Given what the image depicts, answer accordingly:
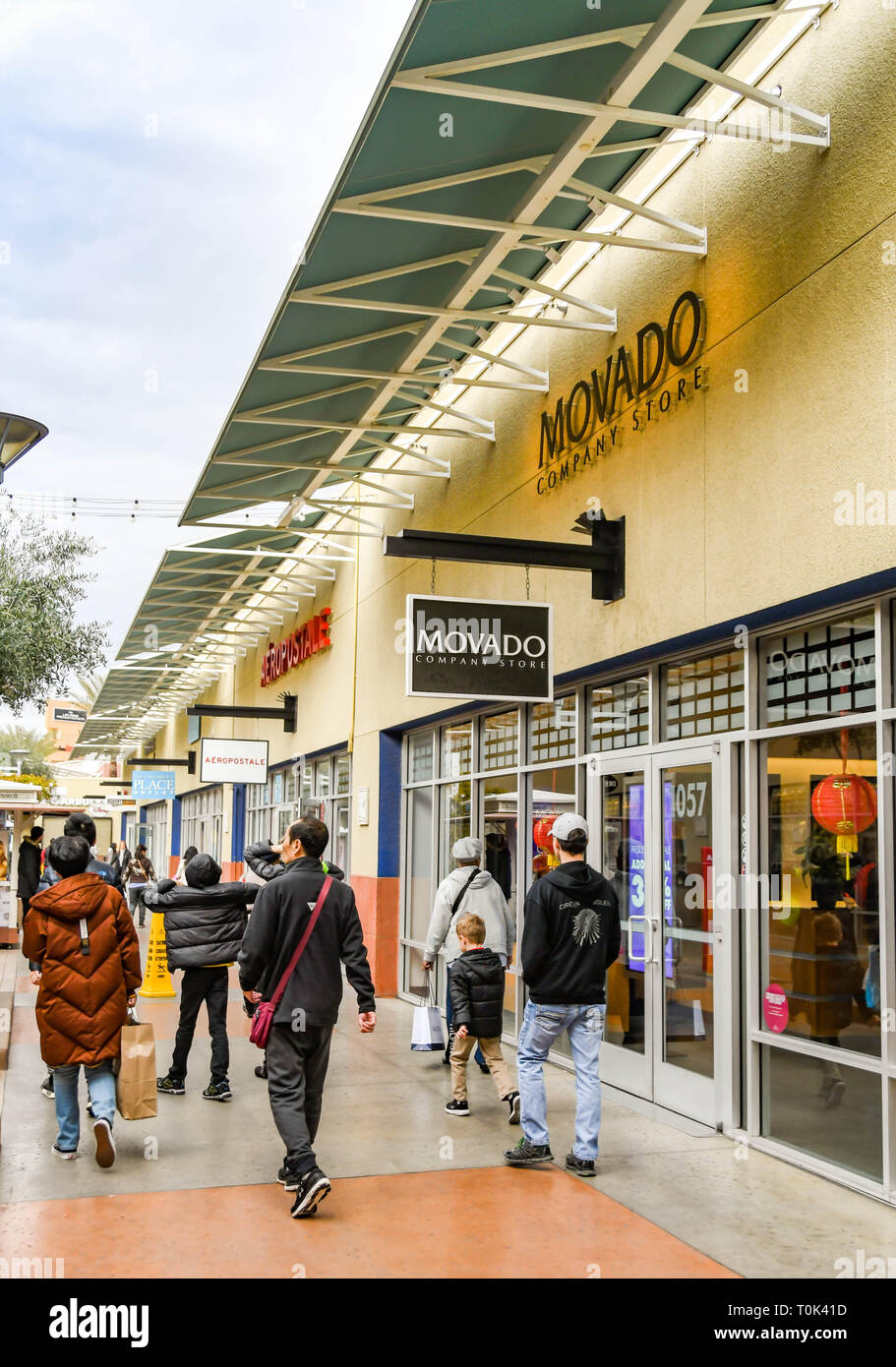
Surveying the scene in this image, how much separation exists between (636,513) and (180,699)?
2362 cm

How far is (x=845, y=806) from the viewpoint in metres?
6.05

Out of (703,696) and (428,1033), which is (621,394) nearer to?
(703,696)

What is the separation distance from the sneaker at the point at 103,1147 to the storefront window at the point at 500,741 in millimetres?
5094

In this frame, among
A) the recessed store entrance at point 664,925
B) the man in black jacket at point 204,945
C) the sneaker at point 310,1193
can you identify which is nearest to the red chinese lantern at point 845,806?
the recessed store entrance at point 664,925

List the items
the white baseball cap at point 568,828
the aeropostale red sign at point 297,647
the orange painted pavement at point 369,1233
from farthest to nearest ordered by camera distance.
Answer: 1. the aeropostale red sign at point 297,647
2. the white baseball cap at point 568,828
3. the orange painted pavement at point 369,1233

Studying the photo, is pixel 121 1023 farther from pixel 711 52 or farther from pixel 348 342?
pixel 711 52

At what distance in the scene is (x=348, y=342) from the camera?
8.41 metres

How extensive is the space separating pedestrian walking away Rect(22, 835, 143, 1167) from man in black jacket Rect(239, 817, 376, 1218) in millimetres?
1020

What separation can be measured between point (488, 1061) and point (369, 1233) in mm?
2396

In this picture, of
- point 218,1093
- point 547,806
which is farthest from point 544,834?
point 218,1093

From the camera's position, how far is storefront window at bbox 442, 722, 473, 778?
11.7m

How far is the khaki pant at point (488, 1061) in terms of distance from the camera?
739 cm

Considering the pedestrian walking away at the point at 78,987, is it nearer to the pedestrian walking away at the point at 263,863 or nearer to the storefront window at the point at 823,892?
the pedestrian walking away at the point at 263,863
